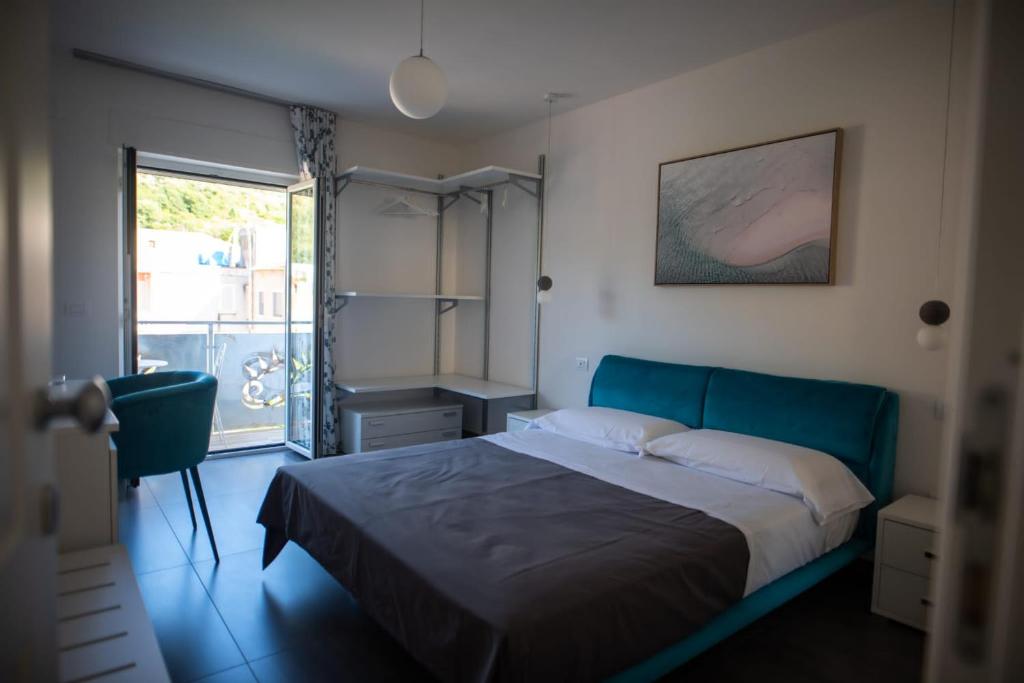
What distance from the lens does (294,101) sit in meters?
4.51

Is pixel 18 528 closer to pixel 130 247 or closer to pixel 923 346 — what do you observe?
pixel 923 346

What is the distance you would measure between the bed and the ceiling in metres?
1.83

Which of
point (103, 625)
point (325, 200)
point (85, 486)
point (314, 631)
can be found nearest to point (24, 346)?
point (103, 625)

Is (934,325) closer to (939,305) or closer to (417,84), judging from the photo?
(939,305)

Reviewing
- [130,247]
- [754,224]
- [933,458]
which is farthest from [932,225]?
[130,247]

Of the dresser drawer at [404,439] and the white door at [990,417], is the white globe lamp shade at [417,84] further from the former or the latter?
the dresser drawer at [404,439]

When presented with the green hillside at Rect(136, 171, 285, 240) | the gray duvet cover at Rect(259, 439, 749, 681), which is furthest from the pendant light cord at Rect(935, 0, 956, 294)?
the green hillside at Rect(136, 171, 285, 240)

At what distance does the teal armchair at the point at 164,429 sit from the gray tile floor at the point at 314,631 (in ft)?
0.89

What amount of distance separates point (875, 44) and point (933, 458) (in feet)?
6.51

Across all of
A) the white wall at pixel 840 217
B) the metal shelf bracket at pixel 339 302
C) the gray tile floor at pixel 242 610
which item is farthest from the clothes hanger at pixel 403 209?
the gray tile floor at pixel 242 610

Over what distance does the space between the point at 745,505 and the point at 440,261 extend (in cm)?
388

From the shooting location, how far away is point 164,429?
9.30 feet

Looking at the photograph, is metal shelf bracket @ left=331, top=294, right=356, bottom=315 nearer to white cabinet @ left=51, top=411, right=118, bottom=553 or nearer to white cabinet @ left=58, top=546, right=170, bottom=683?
white cabinet @ left=51, top=411, right=118, bottom=553

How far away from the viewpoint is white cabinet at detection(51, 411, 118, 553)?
75.8 inches
